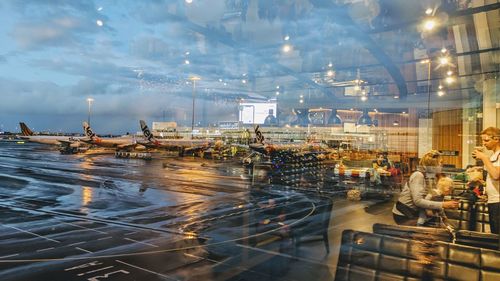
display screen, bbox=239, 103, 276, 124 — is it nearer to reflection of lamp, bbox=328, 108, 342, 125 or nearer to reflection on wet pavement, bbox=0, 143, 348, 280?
reflection of lamp, bbox=328, 108, 342, 125

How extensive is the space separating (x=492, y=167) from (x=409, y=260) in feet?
5.83

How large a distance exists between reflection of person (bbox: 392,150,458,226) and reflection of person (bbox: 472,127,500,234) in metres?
0.48

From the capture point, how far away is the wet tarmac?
632 centimetres

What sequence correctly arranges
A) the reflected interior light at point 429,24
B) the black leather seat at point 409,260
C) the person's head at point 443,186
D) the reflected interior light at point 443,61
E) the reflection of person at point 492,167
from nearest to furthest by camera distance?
the black leather seat at point 409,260 < the reflection of person at point 492,167 < the person's head at point 443,186 < the reflected interior light at point 429,24 < the reflected interior light at point 443,61

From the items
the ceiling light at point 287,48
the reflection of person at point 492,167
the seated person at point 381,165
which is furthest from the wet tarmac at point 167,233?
the ceiling light at point 287,48

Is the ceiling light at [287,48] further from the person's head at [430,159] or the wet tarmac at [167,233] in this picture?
the person's head at [430,159]

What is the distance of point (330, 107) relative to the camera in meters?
30.4

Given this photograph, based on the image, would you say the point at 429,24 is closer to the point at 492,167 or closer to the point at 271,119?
the point at 492,167

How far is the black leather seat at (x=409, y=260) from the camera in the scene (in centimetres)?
349

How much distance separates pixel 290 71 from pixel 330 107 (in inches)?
192

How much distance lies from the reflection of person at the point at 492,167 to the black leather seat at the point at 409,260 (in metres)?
1.20

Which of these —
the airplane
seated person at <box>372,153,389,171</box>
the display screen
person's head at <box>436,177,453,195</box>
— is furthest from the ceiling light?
person's head at <box>436,177,453,195</box>

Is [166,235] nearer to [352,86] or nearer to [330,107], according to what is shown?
[352,86]

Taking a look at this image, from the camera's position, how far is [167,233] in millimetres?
9219
